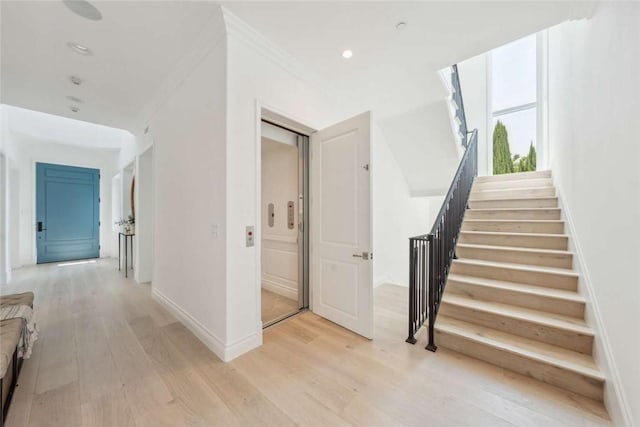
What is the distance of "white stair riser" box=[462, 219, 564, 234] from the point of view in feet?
9.73

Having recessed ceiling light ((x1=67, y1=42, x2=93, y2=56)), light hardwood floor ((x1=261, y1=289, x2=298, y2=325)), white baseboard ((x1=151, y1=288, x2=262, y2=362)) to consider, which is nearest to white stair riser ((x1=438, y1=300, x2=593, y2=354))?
light hardwood floor ((x1=261, y1=289, x2=298, y2=325))

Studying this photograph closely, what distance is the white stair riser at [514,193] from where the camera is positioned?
3.53 metres

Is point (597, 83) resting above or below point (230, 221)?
above

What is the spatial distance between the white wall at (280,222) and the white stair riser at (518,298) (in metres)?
2.14

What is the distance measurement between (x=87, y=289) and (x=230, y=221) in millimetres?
3749

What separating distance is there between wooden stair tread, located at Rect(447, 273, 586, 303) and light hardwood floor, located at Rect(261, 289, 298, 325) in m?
1.99

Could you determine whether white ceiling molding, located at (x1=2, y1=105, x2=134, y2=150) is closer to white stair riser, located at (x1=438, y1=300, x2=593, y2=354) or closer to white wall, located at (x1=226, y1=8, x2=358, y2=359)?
white wall, located at (x1=226, y1=8, x2=358, y2=359)

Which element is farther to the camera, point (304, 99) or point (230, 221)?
point (304, 99)

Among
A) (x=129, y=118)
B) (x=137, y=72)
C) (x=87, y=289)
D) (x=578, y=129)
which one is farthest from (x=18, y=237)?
(x=578, y=129)

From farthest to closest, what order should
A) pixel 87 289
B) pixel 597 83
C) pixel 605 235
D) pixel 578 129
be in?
pixel 87 289, pixel 578 129, pixel 597 83, pixel 605 235

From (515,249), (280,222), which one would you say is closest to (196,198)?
(280,222)

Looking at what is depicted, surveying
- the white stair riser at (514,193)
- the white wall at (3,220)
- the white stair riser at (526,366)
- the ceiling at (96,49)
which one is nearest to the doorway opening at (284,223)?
the ceiling at (96,49)

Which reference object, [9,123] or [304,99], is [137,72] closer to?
[304,99]

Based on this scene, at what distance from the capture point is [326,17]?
6.77 ft
